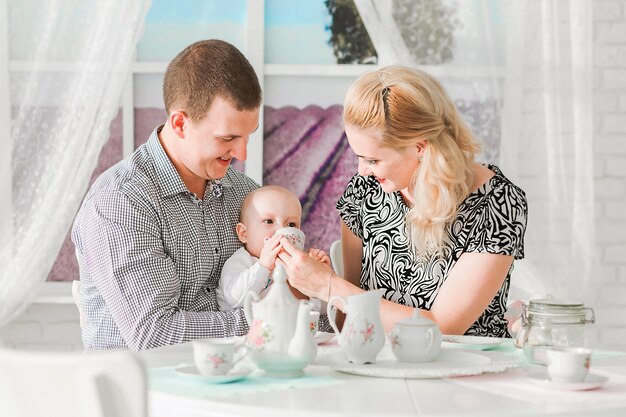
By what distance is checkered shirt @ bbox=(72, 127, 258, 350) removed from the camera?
2.17 metres

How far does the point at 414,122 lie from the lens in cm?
232

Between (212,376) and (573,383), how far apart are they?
0.61 metres

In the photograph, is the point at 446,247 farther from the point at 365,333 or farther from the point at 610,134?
the point at 610,134

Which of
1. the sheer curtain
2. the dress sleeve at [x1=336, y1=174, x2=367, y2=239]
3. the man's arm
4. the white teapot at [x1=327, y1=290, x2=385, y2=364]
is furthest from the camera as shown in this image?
the sheer curtain

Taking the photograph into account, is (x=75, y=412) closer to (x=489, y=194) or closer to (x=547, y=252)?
(x=489, y=194)

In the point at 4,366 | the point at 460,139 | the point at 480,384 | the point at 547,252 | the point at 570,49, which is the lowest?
the point at 547,252

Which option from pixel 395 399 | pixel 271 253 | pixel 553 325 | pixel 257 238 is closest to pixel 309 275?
pixel 271 253

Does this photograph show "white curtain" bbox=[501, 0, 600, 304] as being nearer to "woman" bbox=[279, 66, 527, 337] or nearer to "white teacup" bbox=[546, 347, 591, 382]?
"woman" bbox=[279, 66, 527, 337]

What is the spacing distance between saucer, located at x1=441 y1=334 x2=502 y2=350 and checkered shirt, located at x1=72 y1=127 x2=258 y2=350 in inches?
19.5

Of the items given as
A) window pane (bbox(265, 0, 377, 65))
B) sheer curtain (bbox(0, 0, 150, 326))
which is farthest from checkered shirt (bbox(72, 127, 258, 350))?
window pane (bbox(265, 0, 377, 65))

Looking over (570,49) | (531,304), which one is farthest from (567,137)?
(531,304)

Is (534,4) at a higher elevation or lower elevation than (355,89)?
higher

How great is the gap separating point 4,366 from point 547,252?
274 cm

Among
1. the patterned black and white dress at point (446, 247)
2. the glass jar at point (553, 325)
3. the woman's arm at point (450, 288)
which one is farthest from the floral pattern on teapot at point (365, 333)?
the patterned black and white dress at point (446, 247)
